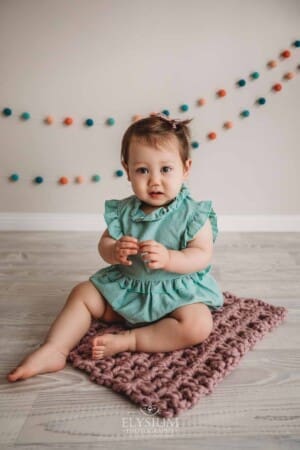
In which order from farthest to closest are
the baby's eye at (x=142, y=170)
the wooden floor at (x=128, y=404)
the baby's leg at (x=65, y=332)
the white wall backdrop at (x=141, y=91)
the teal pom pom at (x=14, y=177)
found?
1. the teal pom pom at (x=14, y=177)
2. the white wall backdrop at (x=141, y=91)
3. the baby's eye at (x=142, y=170)
4. the baby's leg at (x=65, y=332)
5. the wooden floor at (x=128, y=404)

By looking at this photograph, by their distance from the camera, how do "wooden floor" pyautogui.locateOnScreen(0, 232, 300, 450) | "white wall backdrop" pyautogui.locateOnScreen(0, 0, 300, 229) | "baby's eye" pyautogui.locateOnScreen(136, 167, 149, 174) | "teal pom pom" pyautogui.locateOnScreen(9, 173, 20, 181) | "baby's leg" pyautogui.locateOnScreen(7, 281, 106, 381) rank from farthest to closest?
"teal pom pom" pyautogui.locateOnScreen(9, 173, 20, 181)
"white wall backdrop" pyautogui.locateOnScreen(0, 0, 300, 229)
"baby's eye" pyautogui.locateOnScreen(136, 167, 149, 174)
"baby's leg" pyautogui.locateOnScreen(7, 281, 106, 381)
"wooden floor" pyautogui.locateOnScreen(0, 232, 300, 450)

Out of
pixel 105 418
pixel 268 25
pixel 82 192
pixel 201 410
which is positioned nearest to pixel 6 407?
pixel 105 418

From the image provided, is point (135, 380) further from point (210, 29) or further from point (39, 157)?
point (210, 29)

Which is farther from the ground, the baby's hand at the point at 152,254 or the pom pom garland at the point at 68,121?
the pom pom garland at the point at 68,121

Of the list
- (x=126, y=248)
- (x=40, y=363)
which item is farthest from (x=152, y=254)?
(x=40, y=363)

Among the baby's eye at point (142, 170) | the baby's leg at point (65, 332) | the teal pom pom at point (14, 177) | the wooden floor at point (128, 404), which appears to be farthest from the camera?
the teal pom pom at point (14, 177)

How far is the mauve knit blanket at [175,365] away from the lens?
674 millimetres

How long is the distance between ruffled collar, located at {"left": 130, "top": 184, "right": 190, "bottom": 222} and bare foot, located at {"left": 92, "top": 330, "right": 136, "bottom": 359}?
0.80 ft

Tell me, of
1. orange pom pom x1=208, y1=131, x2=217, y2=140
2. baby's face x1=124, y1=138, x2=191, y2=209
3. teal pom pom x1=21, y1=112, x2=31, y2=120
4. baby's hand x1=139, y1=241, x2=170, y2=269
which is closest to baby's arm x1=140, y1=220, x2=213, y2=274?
baby's hand x1=139, y1=241, x2=170, y2=269

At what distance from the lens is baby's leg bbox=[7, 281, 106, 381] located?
2.35ft

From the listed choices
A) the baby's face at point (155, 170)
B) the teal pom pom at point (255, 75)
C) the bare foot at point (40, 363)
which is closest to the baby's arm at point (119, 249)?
the baby's face at point (155, 170)

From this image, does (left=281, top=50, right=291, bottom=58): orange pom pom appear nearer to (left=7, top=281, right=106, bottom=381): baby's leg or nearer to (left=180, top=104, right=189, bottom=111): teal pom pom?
(left=180, top=104, right=189, bottom=111): teal pom pom

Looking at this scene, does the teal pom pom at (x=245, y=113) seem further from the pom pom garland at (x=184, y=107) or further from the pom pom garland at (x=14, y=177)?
the pom pom garland at (x=14, y=177)

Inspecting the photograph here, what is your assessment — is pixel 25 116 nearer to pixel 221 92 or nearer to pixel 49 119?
pixel 49 119
